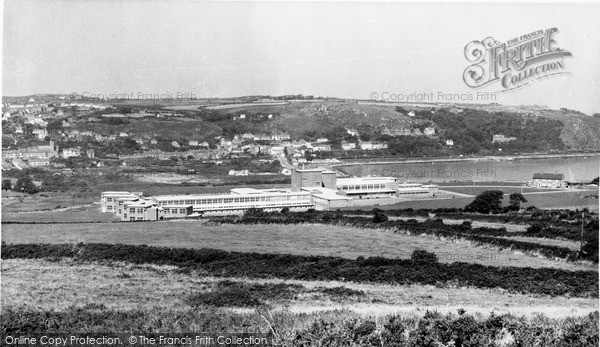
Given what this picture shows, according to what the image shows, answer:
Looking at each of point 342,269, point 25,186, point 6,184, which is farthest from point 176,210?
point 342,269

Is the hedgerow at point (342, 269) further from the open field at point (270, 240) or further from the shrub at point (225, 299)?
the shrub at point (225, 299)

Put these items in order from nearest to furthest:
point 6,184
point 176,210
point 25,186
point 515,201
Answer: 1. point 6,184
2. point 25,186
3. point 176,210
4. point 515,201

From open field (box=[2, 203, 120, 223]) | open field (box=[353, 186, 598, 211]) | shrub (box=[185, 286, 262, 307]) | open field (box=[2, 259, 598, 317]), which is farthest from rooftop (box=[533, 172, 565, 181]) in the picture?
open field (box=[2, 203, 120, 223])

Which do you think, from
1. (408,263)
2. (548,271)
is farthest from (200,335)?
(548,271)

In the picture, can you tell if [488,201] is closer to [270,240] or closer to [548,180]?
[548,180]

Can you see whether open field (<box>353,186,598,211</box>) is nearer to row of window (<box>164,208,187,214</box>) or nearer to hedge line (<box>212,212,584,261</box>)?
hedge line (<box>212,212,584,261</box>)

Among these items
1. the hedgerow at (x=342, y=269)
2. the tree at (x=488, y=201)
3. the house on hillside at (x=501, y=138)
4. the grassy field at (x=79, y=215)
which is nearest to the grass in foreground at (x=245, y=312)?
the hedgerow at (x=342, y=269)

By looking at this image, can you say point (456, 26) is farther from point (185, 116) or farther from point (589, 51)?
point (185, 116)
